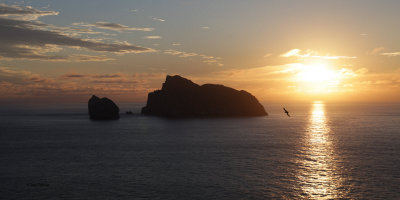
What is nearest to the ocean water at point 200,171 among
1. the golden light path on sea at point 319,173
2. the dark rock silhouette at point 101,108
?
the golden light path on sea at point 319,173

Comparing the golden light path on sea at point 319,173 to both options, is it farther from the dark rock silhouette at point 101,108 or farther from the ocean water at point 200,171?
the dark rock silhouette at point 101,108

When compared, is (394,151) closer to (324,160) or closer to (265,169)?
(324,160)

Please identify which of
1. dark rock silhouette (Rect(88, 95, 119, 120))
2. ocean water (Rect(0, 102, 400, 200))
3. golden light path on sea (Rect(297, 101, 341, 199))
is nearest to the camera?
ocean water (Rect(0, 102, 400, 200))

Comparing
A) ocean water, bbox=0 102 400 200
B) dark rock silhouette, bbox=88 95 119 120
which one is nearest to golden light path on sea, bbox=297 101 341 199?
ocean water, bbox=0 102 400 200

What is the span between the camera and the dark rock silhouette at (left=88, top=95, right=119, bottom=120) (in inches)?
7510

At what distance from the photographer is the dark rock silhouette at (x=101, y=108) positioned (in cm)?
19075

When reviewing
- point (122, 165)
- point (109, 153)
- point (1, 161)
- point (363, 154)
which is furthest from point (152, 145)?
point (363, 154)

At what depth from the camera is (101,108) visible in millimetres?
191875

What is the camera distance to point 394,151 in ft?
247

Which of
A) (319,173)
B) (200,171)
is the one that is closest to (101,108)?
(200,171)

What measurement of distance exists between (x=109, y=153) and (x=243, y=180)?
38248 millimetres

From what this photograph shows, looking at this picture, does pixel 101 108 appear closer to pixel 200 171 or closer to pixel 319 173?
pixel 200 171

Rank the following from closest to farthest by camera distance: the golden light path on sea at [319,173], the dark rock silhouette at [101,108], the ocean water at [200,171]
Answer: the ocean water at [200,171]
the golden light path on sea at [319,173]
the dark rock silhouette at [101,108]

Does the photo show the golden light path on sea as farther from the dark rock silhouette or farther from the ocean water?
the dark rock silhouette
